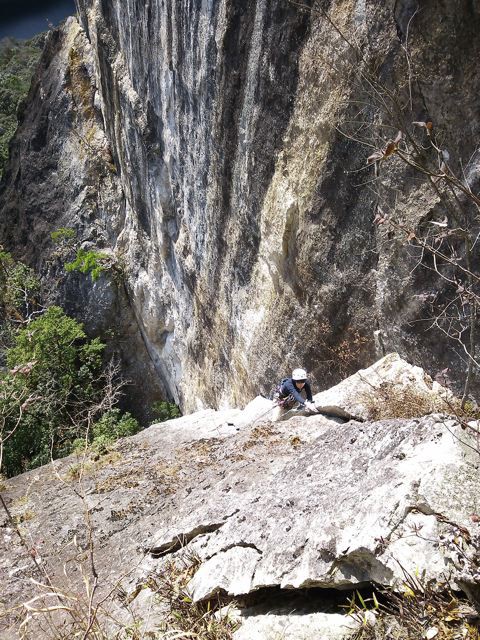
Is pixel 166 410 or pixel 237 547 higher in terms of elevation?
pixel 237 547

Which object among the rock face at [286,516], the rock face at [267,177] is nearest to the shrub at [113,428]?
the rock face at [267,177]

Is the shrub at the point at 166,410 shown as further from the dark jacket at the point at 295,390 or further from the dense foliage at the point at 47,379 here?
the dark jacket at the point at 295,390

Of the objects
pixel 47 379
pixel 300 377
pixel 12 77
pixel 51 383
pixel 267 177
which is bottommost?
pixel 300 377

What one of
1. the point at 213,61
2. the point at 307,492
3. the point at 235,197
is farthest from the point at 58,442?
the point at 307,492

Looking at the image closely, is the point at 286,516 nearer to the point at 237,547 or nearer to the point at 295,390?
the point at 237,547

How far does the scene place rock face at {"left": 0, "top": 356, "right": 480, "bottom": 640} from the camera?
3090 millimetres

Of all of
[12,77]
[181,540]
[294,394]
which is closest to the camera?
[181,540]

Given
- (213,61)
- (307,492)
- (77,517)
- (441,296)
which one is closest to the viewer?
(307,492)

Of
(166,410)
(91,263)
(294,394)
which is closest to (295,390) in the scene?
(294,394)

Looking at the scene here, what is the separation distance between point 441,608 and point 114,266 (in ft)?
48.5

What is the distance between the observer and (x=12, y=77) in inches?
1293

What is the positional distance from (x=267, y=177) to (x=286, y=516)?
449 cm

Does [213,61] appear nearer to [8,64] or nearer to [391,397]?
[391,397]

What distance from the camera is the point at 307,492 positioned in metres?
4.01
